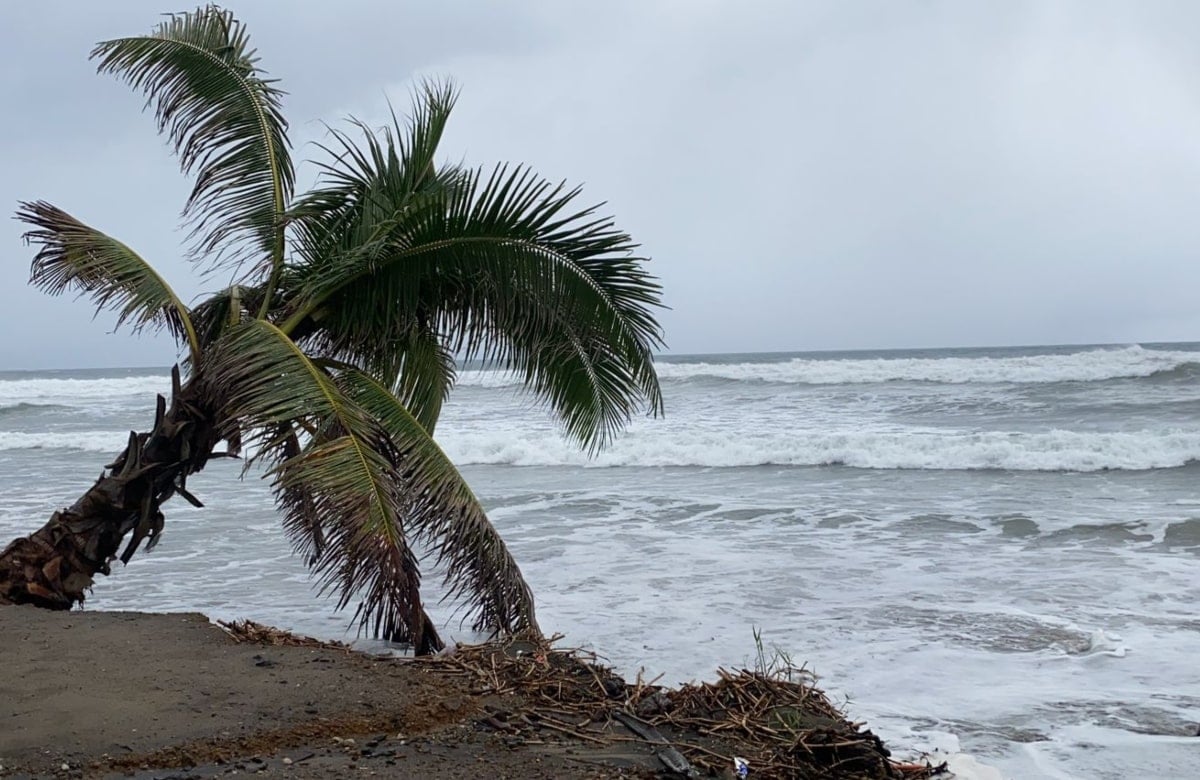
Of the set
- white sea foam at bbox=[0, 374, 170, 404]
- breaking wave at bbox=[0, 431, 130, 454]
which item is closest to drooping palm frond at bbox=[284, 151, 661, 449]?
breaking wave at bbox=[0, 431, 130, 454]

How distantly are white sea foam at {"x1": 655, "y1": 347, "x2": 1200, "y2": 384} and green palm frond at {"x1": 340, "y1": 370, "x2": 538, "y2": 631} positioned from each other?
98.7 feet

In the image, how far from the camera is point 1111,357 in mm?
35625

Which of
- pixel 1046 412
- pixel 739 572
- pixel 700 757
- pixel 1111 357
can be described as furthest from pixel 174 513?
pixel 1111 357

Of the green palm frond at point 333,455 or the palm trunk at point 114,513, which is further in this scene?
the palm trunk at point 114,513

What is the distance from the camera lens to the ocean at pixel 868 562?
18.6 feet

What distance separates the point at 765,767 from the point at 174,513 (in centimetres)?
1119

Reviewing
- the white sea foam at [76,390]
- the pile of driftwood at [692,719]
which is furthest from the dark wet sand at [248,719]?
→ the white sea foam at [76,390]

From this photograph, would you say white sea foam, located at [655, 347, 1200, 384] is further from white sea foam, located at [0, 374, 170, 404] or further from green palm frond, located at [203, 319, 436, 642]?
green palm frond, located at [203, 319, 436, 642]

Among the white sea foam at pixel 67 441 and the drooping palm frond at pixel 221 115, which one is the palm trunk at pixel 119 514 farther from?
the white sea foam at pixel 67 441

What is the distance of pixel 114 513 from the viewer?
20.0 feet

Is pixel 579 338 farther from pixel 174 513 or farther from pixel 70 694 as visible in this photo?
pixel 174 513

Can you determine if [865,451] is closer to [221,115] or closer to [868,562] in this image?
[868,562]

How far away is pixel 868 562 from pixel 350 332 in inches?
219

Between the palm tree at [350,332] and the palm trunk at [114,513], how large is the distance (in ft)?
0.04
